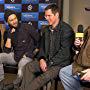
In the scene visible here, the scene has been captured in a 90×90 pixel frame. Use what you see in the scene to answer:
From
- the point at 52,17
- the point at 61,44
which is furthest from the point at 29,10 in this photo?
the point at 61,44

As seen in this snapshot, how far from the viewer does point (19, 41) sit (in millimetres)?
3539

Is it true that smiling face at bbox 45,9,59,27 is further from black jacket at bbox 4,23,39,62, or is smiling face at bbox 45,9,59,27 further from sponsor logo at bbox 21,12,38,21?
sponsor logo at bbox 21,12,38,21

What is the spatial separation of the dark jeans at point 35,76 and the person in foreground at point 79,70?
0.15 m

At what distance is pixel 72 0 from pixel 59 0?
0.67 feet

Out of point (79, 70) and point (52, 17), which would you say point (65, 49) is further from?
point (79, 70)

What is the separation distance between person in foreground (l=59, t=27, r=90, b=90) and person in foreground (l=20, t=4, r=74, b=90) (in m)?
0.20

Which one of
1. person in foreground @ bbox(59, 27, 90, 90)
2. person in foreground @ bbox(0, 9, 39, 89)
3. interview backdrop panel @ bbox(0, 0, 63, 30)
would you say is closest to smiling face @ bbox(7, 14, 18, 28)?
person in foreground @ bbox(0, 9, 39, 89)

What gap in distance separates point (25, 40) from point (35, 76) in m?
0.60

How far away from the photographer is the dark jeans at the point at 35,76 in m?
2.96

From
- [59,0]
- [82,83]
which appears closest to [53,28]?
[82,83]

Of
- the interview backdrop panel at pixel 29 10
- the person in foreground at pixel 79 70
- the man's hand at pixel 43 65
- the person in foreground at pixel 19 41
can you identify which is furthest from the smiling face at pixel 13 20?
the person in foreground at pixel 79 70

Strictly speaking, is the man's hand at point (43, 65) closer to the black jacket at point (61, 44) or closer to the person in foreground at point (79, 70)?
the black jacket at point (61, 44)

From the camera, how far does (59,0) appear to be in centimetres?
418

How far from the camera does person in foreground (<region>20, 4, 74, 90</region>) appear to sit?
9.75 feet
